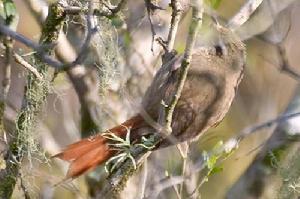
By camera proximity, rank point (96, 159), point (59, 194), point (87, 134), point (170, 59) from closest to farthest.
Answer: point (170, 59)
point (96, 159)
point (87, 134)
point (59, 194)

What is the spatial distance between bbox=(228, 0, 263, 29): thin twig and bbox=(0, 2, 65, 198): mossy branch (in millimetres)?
663

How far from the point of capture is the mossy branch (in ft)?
10.7

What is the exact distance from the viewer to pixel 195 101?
3303 mm

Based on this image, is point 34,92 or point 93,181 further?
point 93,181

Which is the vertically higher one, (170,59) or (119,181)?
(170,59)

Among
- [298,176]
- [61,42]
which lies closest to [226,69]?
[298,176]

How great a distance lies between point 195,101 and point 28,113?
60 cm

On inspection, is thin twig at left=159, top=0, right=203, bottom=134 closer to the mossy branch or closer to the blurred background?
the blurred background

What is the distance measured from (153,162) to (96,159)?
541mm

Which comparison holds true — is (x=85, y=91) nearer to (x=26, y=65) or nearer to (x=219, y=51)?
(x=219, y=51)

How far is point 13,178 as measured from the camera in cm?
336

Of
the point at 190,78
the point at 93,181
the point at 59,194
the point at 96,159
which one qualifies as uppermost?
the point at 190,78

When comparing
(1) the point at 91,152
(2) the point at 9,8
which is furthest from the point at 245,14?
(2) the point at 9,8

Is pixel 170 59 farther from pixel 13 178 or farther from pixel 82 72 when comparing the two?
pixel 82 72
